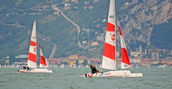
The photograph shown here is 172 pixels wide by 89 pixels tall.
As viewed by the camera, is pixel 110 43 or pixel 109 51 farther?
pixel 109 51

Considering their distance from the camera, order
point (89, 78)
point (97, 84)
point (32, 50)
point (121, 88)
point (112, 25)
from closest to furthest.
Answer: point (121, 88)
point (97, 84)
point (112, 25)
point (89, 78)
point (32, 50)

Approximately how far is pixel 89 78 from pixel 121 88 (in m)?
27.4

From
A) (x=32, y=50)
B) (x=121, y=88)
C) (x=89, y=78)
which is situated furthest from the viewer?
(x=32, y=50)

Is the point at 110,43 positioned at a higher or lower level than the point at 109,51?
higher

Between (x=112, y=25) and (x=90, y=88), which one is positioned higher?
(x=112, y=25)

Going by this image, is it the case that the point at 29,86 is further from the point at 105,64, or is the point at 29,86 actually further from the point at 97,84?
the point at 105,64

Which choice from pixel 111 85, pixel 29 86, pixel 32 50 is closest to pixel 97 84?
pixel 111 85

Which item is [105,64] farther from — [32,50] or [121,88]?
[32,50]

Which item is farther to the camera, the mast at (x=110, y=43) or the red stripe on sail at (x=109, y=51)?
the red stripe on sail at (x=109, y=51)

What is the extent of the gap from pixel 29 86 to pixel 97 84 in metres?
11.6

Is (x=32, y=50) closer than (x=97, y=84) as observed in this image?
No

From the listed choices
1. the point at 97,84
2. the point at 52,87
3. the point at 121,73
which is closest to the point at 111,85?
the point at 97,84

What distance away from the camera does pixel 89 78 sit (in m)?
127

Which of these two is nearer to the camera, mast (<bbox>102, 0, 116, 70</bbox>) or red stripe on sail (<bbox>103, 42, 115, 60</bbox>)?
mast (<bbox>102, 0, 116, 70</bbox>)
